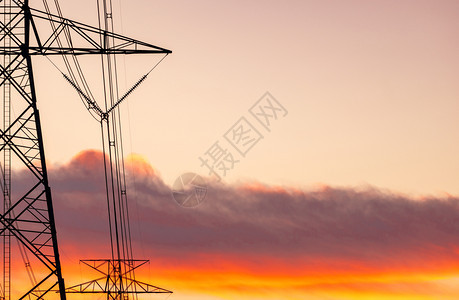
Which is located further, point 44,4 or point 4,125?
point 4,125

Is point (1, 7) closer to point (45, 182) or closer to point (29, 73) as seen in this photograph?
point (29, 73)

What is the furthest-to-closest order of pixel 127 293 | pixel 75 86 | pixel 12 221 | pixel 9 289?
pixel 127 293 < pixel 9 289 < pixel 75 86 < pixel 12 221

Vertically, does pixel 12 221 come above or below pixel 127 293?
below

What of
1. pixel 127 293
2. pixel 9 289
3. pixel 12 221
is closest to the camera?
pixel 12 221

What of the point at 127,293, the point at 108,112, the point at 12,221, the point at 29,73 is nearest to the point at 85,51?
the point at 29,73

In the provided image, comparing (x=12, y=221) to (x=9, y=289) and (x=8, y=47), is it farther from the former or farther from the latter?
(x=9, y=289)

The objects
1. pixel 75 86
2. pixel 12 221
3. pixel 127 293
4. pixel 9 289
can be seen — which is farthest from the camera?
pixel 127 293

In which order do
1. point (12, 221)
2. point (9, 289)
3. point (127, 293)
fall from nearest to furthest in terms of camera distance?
point (12, 221)
point (9, 289)
point (127, 293)

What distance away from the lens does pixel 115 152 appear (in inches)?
1736

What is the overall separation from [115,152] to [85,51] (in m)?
12.0

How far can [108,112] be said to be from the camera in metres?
44.2

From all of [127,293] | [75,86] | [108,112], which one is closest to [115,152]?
[108,112]

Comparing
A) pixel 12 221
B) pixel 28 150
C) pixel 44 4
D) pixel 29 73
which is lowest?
pixel 12 221

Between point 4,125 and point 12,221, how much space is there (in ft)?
20.4
